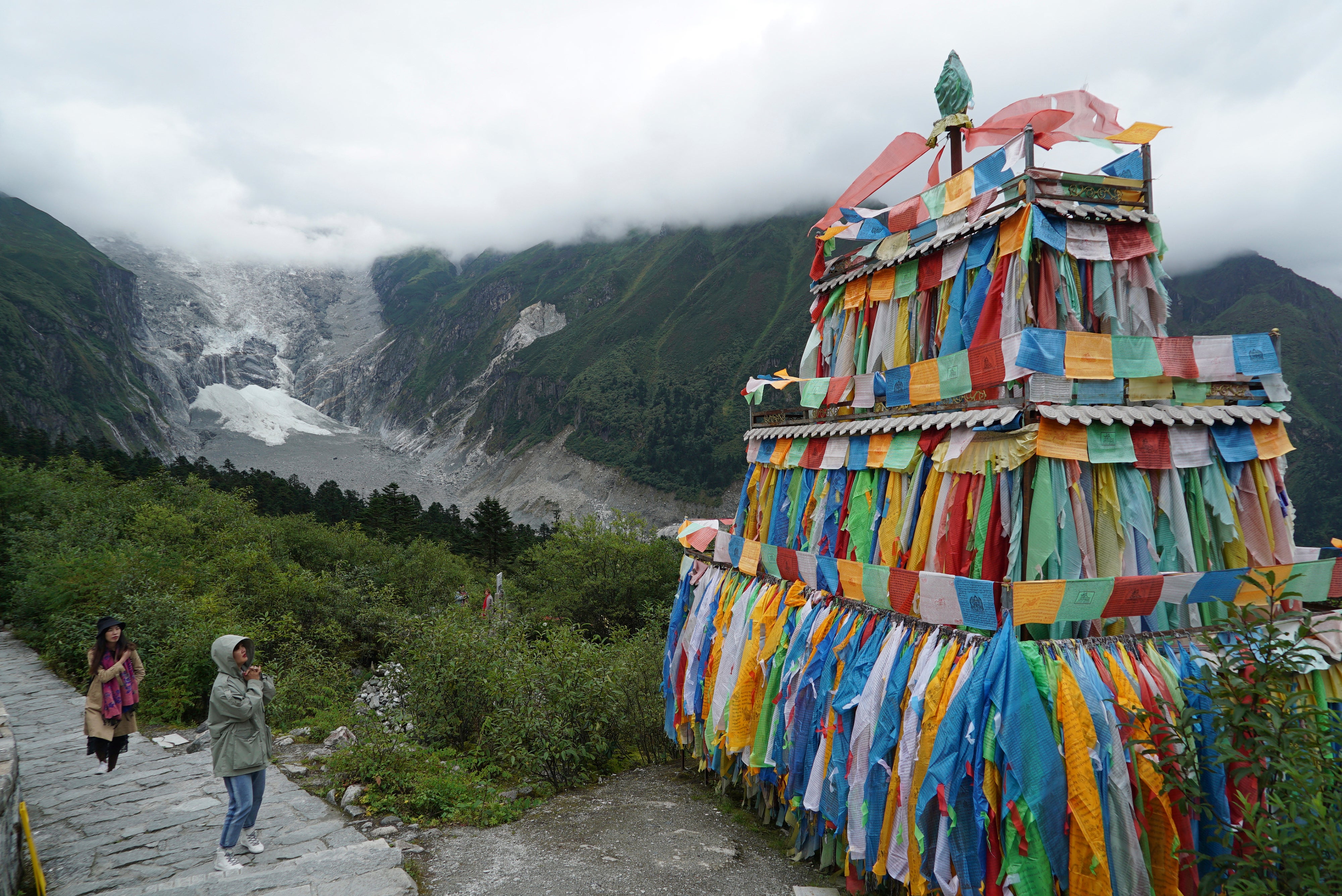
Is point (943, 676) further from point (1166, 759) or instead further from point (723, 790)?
point (723, 790)

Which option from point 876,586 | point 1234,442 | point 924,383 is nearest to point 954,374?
point 924,383

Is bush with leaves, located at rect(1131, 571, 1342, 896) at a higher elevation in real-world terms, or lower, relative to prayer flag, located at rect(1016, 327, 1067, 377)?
lower

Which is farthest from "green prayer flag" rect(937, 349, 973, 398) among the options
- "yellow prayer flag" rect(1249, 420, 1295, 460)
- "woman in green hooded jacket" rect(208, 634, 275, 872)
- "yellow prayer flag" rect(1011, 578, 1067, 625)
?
"woman in green hooded jacket" rect(208, 634, 275, 872)

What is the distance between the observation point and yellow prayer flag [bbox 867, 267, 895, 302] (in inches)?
302

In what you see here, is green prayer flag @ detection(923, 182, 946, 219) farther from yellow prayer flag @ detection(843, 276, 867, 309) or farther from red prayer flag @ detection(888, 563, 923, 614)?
red prayer flag @ detection(888, 563, 923, 614)

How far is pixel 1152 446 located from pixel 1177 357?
33.4 inches

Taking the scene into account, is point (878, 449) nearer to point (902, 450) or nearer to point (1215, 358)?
point (902, 450)

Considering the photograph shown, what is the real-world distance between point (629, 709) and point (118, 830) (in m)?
6.80

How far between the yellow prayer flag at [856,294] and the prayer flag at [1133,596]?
13.0 ft

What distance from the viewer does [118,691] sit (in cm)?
720

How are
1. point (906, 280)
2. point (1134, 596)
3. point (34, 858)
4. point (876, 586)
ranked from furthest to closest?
1. point (906, 280)
2. point (876, 586)
3. point (1134, 596)
4. point (34, 858)

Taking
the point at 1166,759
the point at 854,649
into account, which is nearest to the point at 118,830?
the point at 854,649

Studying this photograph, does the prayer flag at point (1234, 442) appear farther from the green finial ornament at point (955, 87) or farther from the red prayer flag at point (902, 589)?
the green finial ornament at point (955, 87)

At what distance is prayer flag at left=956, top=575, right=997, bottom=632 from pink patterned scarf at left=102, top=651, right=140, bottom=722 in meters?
7.96
